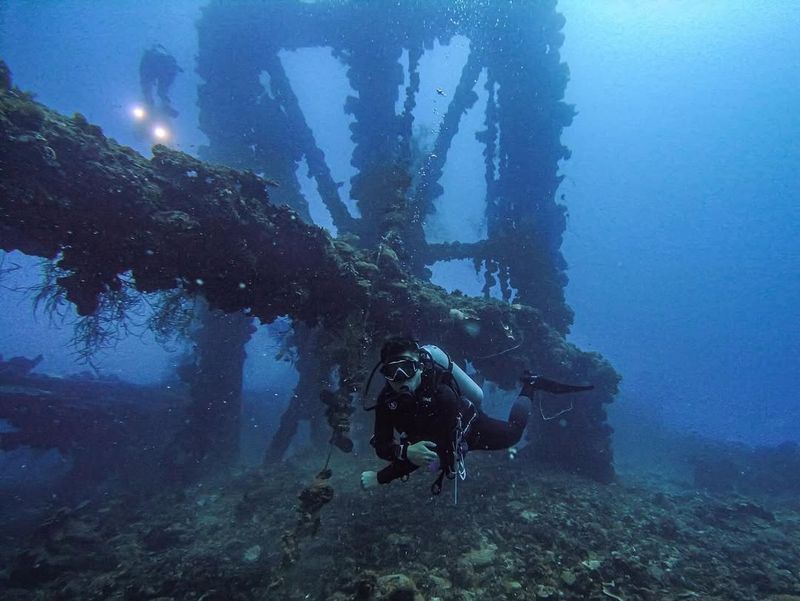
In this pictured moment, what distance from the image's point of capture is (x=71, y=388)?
593 inches

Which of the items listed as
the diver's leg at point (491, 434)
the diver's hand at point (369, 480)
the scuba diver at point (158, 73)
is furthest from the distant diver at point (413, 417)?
the scuba diver at point (158, 73)

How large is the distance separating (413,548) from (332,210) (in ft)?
43.5

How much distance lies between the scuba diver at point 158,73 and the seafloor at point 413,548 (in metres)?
19.3

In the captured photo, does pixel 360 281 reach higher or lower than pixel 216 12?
lower

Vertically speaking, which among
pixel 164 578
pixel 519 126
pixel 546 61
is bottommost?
pixel 164 578

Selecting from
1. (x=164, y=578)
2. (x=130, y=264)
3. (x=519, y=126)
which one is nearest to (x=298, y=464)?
(x=164, y=578)

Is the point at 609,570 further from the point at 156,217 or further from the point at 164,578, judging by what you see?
the point at 156,217

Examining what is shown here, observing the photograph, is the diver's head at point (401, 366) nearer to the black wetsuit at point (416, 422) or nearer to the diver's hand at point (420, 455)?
the black wetsuit at point (416, 422)

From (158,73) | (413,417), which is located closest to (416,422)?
(413,417)

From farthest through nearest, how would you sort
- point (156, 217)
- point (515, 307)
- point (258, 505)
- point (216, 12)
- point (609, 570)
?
point (216, 12), point (515, 307), point (258, 505), point (156, 217), point (609, 570)

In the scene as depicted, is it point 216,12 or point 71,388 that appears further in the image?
point 216,12

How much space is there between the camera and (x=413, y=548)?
673 centimetres

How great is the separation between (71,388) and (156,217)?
12.7 meters

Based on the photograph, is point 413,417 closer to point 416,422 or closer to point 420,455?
point 416,422
